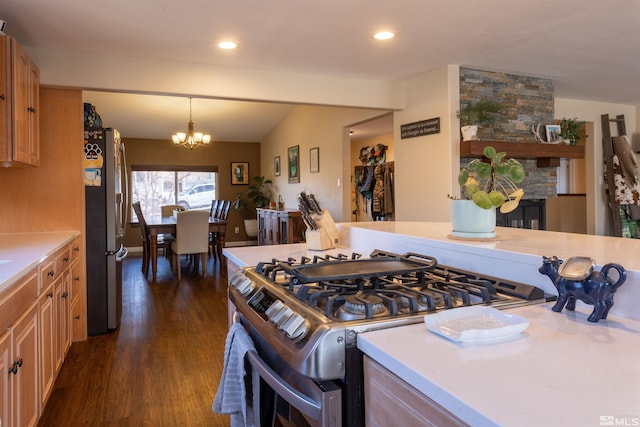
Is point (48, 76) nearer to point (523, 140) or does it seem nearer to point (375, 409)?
point (375, 409)

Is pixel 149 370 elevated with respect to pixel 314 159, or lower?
lower

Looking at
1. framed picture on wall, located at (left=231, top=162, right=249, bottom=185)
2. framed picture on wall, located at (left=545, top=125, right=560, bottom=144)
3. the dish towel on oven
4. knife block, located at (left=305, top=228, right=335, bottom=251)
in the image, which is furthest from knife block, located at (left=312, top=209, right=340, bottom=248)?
framed picture on wall, located at (left=231, top=162, right=249, bottom=185)

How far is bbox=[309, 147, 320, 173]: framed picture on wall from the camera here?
21.5 feet

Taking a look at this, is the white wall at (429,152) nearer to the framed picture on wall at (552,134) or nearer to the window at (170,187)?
the framed picture on wall at (552,134)

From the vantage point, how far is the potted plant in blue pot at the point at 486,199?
5.05 ft

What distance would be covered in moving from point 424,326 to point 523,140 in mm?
4006

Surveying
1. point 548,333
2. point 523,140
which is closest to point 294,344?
point 548,333

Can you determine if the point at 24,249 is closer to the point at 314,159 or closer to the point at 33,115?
the point at 33,115

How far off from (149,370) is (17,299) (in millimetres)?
1299

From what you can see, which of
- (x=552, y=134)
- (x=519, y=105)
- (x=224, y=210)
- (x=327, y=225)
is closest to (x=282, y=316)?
(x=327, y=225)

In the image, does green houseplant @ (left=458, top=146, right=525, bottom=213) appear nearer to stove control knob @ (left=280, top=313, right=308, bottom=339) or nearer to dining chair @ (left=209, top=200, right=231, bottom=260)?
stove control knob @ (left=280, top=313, right=308, bottom=339)

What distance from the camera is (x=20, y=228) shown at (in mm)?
3240

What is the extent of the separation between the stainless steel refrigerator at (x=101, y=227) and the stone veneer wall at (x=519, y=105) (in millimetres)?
3074

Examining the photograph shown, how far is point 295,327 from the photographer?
3.26ft
